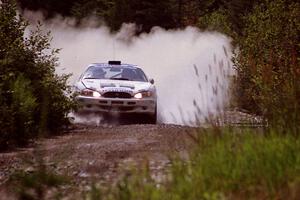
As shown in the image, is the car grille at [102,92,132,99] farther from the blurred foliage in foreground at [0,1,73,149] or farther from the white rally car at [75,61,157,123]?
the blurred foliage in foreground at [0,1,73,149]

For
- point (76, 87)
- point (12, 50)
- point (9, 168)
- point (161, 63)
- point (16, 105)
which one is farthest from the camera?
point (161, 63)

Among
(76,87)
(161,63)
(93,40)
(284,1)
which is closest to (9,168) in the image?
(76,87)

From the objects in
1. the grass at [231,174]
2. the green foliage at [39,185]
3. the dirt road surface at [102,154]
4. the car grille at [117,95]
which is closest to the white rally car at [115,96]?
the car grille at [117,95]

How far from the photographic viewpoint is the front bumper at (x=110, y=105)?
15883 mm

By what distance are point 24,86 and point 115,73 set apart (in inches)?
214

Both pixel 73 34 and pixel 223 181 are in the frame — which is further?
pixel 73 34

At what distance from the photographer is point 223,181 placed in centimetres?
543

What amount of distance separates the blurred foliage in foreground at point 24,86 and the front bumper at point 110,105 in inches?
29.5

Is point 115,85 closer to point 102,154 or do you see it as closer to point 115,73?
point 115,73

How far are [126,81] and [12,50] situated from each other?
12.7 feet

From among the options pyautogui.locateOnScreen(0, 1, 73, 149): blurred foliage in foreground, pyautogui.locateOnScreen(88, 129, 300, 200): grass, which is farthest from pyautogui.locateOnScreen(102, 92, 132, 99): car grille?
pyautogui.locateOnScreen(88, 129, 300, 200): grass

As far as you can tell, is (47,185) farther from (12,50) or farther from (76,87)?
(76,87)

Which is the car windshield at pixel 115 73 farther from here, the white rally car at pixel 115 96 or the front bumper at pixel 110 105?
the front bumper at pixel 110 105

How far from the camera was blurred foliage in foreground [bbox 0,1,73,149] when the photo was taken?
1203 centimetres
